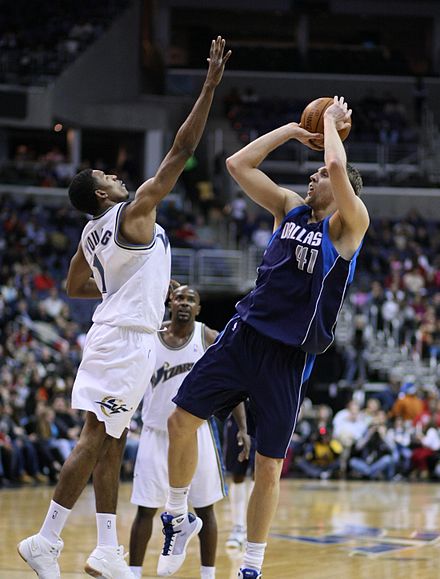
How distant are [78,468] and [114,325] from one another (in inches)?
31.8

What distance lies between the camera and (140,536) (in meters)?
7.45

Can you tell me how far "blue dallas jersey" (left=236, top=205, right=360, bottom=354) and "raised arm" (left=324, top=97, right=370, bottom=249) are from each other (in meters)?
0.09

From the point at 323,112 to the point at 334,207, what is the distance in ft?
1.79

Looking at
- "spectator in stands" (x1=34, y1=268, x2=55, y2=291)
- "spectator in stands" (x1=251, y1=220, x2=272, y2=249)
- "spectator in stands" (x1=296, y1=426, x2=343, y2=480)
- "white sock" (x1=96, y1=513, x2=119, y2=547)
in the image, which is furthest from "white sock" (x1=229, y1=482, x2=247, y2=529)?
"spectator in stands" (x1=251, y1=220, x2=272, y2=249)

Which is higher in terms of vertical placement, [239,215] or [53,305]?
[239,215]

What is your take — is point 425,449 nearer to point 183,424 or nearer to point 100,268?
point 183,424

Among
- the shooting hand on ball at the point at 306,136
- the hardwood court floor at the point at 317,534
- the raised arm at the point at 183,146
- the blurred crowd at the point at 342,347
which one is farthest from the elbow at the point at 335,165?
the blurred crowd at the point at 342,347

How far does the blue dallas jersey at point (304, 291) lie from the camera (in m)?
6.18

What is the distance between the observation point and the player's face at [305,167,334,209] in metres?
6.42

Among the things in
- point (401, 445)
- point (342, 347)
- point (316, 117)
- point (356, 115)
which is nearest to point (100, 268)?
point (316, 117)

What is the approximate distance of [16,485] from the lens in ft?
53.2

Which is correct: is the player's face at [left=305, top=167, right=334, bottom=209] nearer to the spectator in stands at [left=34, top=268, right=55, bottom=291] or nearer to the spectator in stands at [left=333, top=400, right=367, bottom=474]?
the spectator in stands at [left=333, top=400, right=367, bottom=474]

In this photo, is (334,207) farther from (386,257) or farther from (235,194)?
(235,194)

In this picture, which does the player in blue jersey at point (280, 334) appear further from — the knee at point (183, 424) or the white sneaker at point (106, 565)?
the white sneaker at point (106, 565)
